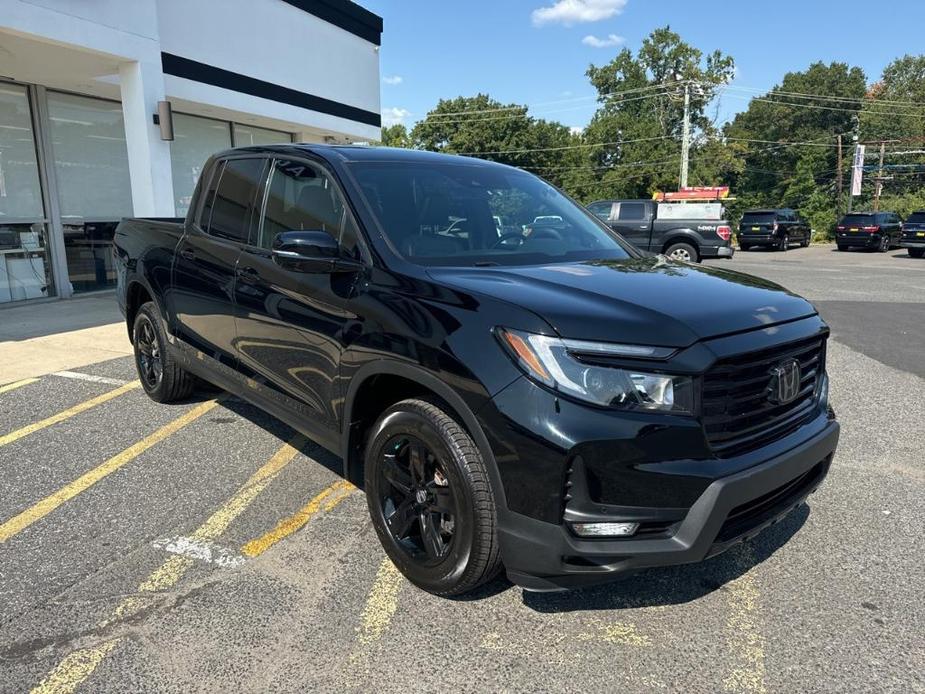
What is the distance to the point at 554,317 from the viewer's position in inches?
90.0

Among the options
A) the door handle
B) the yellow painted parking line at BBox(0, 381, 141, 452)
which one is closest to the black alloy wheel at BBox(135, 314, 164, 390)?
the yellow painted parking line at BBox(0, 381, 141, 452)

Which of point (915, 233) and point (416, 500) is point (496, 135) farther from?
point (416, 500)


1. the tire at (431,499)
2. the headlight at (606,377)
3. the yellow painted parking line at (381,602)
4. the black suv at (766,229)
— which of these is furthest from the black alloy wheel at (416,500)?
the black suv at (766,229)

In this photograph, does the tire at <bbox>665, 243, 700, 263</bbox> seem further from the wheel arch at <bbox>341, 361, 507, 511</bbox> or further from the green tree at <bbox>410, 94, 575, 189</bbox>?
the green tree at <bbox>410, 94, 575, 189</bbox>

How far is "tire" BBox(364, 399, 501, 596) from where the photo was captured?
2.41 meters

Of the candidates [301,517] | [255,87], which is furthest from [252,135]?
[301,517]

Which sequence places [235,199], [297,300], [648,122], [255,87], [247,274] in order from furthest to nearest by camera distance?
[648,122], [255,87], [235,199], [247,274], [297,300]

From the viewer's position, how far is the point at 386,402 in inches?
118

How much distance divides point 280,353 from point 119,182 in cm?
1023

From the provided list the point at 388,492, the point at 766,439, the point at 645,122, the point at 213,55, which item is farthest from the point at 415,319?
the point at 645,122

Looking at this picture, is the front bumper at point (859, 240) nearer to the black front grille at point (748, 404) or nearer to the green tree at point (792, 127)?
the black front grille at point (748, 404)

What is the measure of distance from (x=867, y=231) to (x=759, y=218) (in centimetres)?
444

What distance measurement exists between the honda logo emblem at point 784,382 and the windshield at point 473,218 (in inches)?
43.4

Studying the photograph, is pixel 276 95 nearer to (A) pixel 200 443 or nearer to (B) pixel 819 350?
(A) pixel 200 443
